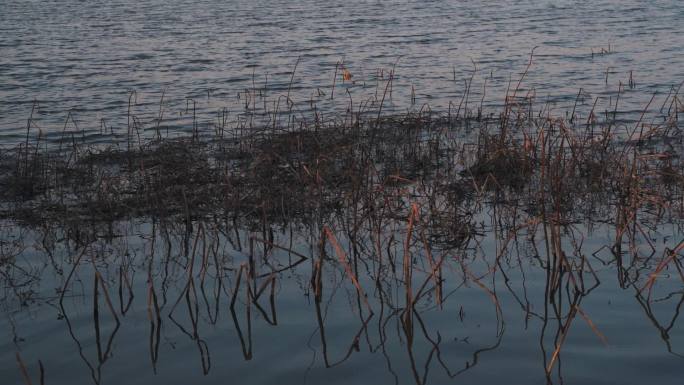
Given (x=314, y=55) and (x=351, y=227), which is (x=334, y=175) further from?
(x=314, y=55)

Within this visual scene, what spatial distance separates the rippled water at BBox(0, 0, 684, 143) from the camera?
52.1 ft

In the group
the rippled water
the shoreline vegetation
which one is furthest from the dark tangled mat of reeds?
the rippled water

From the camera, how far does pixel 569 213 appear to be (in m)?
7.74

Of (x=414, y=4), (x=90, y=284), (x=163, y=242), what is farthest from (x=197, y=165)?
(x=414, y=4)

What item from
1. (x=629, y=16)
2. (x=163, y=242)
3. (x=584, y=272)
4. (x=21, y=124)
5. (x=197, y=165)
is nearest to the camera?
(x=584, y=272)

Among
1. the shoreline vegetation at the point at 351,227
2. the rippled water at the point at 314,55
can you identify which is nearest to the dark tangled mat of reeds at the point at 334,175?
the shoreline vegetation at the point at 351,227

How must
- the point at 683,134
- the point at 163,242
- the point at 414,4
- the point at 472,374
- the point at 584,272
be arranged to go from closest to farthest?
the point at 472,374 → the point at 584,272 → the point at 163,242 → the point at 683,134 → the point at 414,4

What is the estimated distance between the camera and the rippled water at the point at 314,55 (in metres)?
15.9

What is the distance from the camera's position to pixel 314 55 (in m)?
22.0

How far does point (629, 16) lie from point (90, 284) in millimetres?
24707

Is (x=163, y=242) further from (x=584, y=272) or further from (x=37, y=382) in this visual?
(x=584, y=272)

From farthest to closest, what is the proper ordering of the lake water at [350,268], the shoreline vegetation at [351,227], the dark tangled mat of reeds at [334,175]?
the dark tangled mat of reeds at [334,175] < the shoreline vegetation at [351,227] < the lake water at [350,268]

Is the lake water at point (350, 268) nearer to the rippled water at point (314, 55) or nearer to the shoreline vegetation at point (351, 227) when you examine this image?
the shoreline vegetation at point (351, 227)

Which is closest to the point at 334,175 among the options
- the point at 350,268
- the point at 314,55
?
the point at 350,268
